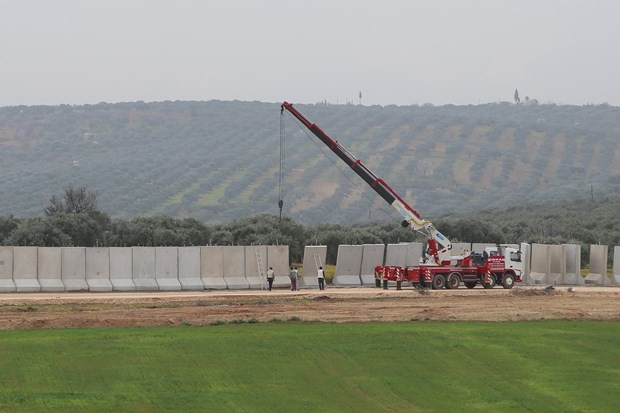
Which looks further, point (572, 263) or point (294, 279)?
point (572, 263)

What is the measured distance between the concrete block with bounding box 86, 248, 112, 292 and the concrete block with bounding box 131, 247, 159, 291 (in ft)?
4.06

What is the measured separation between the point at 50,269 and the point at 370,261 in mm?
17196

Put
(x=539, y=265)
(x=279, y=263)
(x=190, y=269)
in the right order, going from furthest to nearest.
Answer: (x=539, y=265), (x=279, y=263), (x=190, y=269)

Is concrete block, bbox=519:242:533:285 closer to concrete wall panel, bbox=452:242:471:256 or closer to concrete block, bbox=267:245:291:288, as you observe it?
concrete wall panel, bbox=452:242:471:256

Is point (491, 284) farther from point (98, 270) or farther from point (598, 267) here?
point (98, 270)

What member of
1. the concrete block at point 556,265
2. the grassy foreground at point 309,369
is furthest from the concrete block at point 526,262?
the grassy foreground at point 309,369

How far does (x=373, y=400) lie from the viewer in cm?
2466

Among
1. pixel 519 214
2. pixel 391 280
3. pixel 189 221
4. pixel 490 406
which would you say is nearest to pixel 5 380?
pixel 490 406

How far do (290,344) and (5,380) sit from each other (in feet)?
25.9

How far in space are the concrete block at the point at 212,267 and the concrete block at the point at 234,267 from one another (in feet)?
0.67

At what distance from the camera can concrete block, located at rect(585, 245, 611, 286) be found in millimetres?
67125

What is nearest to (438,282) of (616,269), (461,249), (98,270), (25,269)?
(461,249)

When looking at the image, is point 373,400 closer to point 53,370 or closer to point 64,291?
point 53,370

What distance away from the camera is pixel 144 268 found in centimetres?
5709
